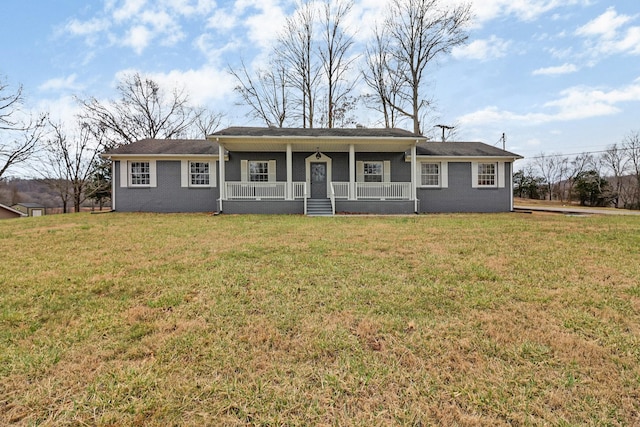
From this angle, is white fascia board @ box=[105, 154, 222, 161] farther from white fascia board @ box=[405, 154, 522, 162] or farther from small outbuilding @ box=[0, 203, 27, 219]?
small outbuilding @ box=[0, 203, 27, 219]

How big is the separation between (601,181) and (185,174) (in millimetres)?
35960

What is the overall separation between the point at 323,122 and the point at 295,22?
7.56 m

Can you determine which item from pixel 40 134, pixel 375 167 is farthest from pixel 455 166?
pixel 40 134

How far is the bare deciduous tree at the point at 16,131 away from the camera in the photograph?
730 inches

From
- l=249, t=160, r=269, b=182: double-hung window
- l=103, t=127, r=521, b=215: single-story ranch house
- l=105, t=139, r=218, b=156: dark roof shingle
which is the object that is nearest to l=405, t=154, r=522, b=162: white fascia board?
l=103, t=127, r=521, b=215: single-story ranch house

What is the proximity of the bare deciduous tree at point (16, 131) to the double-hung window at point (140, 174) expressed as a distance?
1236 centimetres

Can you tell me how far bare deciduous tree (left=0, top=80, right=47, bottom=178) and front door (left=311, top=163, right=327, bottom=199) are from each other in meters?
20.5

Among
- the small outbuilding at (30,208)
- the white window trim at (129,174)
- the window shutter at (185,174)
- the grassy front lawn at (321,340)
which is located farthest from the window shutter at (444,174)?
the small outbuilding at (30,208)

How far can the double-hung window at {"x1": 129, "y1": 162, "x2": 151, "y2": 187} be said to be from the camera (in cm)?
1434

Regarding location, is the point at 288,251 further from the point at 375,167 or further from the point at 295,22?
the point at 295,22

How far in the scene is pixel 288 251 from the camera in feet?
17.6

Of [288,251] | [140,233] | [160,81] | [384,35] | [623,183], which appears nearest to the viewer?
[288,251]

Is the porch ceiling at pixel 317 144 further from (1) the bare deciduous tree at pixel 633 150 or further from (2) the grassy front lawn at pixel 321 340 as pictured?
(1) the bare deciduous tree at pixel 633 150

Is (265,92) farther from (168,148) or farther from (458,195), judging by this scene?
(458,195)
